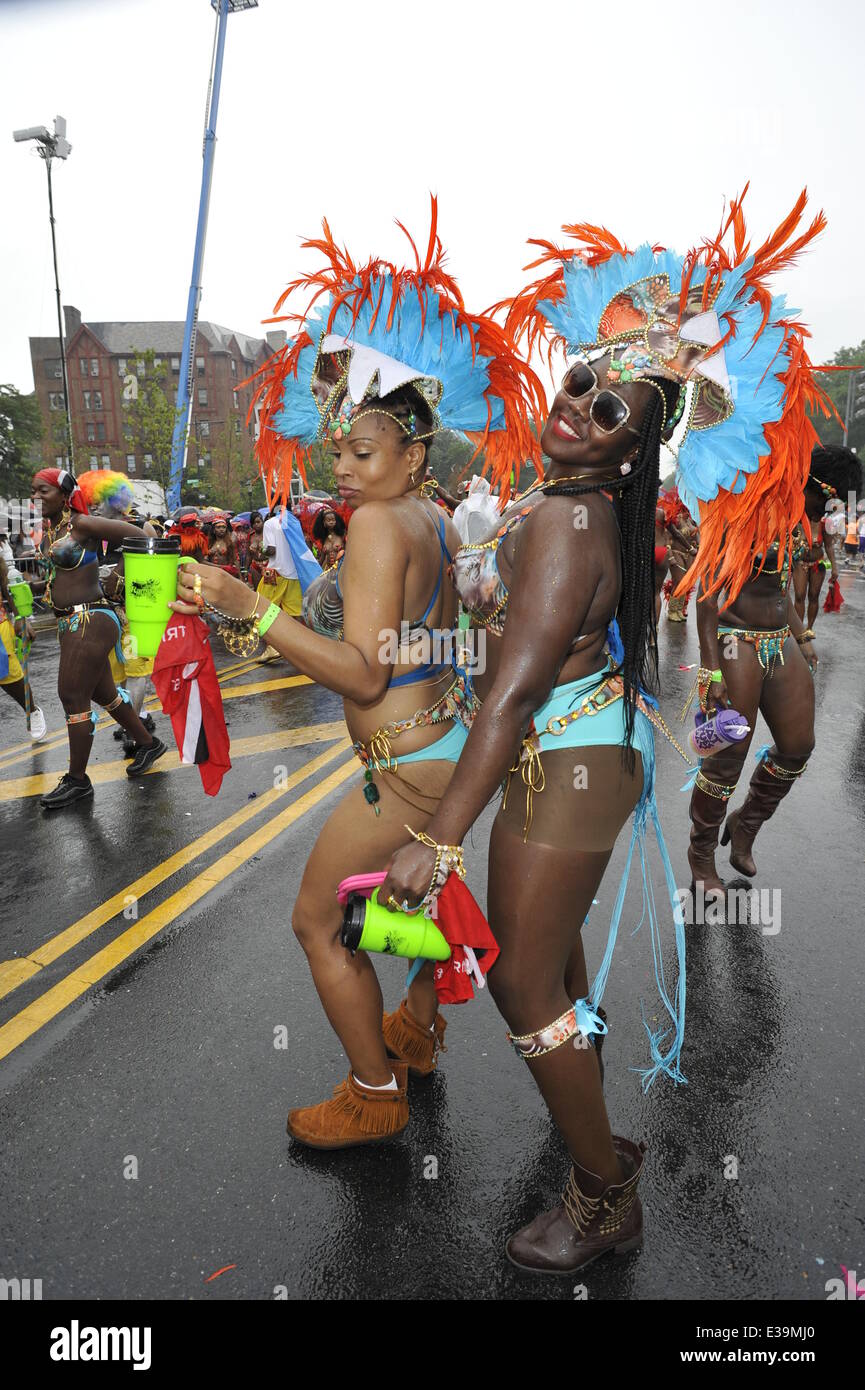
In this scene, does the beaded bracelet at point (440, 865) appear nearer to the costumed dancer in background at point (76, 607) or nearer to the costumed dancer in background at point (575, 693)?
the costumed dancer in background at point (575, 693)

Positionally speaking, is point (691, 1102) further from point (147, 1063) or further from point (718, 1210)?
point (147, 1063)

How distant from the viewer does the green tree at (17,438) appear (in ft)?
135

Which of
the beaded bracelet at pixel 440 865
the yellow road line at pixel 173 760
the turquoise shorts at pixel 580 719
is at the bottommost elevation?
the yellow road line at pixel 173 760

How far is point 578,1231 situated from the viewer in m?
2.26

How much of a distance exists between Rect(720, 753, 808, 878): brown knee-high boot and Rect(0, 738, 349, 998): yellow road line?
2978 mm

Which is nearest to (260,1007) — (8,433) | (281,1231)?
(281,1231)

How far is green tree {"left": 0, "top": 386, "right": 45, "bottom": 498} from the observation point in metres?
41.2

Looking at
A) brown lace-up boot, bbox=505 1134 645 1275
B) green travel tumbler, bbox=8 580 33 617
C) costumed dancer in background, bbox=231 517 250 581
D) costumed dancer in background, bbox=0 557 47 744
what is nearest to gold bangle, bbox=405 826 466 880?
brown lace-up boot, bbox=505 1134 645 1275

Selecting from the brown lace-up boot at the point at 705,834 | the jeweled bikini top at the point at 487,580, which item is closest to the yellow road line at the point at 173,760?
the brown lace-up boot at the point at 705,834

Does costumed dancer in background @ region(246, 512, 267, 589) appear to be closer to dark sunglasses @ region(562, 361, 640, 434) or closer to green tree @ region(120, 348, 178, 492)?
dark sunglasses @ region(562, 361, 640, 434)

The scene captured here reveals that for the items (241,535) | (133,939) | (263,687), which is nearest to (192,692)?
(133,939)

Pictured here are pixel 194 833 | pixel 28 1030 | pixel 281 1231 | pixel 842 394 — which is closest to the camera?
pixel 281 1231
